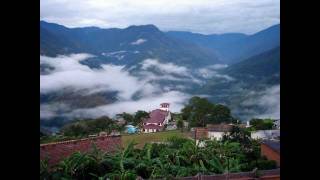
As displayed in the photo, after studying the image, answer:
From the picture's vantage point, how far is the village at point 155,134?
191 centimetres

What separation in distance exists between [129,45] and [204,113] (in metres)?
0.52

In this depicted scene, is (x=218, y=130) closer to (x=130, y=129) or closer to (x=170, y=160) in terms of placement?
(x=170, y=160)

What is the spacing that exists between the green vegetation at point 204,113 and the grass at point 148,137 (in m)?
0.09

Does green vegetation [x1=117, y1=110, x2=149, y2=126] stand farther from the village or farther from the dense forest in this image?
the dense forest

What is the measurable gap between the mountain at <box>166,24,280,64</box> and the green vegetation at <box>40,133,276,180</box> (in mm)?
481

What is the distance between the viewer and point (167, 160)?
210cm

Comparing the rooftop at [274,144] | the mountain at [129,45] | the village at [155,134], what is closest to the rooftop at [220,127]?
the village at [155,134]

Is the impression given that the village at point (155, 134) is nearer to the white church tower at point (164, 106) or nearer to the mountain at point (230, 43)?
the white church tower at point (164, 106)

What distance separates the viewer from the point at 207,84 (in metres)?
1.98

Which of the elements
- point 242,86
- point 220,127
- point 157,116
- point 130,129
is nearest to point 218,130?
point 220,127

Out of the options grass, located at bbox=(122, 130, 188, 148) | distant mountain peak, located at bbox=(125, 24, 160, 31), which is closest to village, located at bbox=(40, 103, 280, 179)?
grass, located at bbox=(122, 130, 188, 148)

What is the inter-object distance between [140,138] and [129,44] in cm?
47

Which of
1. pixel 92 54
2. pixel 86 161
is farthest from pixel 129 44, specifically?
pixel 86 161
